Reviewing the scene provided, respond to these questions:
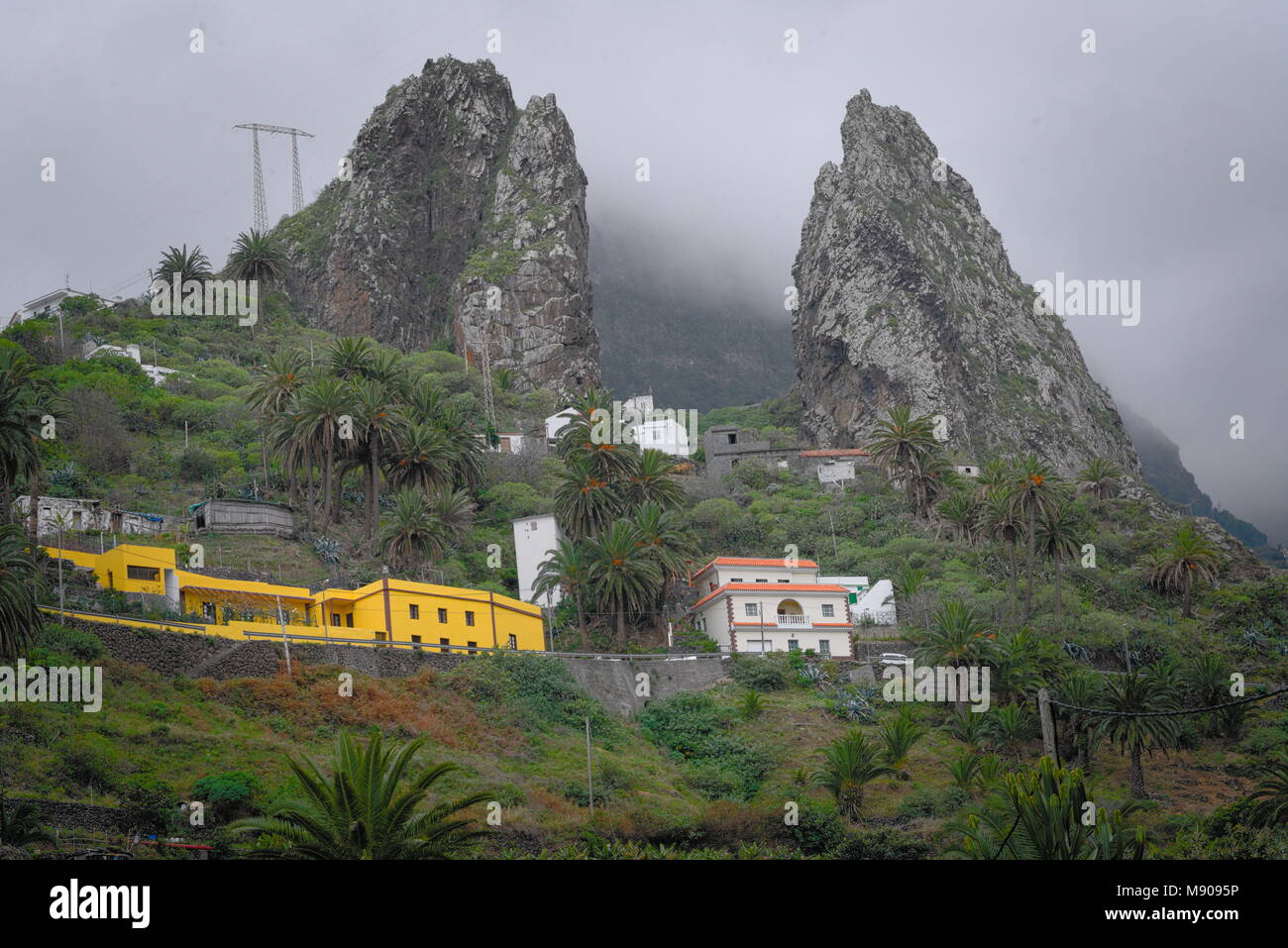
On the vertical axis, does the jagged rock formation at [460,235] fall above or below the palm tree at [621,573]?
above

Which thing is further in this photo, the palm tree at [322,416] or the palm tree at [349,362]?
A: the palm tree at [349,362]

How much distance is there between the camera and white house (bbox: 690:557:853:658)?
65188mm

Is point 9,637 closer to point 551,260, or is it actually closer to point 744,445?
point 744,445

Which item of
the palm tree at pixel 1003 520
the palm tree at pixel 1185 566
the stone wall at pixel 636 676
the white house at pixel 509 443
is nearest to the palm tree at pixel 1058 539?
the palm tree at pixel 1003 520

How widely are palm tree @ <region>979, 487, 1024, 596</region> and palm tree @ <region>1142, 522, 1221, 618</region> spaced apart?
933cm

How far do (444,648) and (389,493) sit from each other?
79.8 feet

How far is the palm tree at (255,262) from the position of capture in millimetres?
106688

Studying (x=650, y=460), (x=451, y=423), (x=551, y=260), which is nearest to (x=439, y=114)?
(x=551, y=260)

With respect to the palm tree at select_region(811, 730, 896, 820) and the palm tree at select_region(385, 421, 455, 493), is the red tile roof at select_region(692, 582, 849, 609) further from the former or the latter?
the palm tree at select_region(811, 730, 896, 820)

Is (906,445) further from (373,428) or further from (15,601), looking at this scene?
(15,601)

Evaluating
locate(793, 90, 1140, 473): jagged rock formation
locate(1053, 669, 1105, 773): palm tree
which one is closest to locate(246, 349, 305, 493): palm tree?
locate(1053, 669, 1105, 773): palm tree

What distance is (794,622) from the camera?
66250 millimetres

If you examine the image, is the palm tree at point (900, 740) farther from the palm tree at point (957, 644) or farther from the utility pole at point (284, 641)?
the utility pole at point (284, 641)

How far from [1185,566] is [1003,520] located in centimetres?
1202
